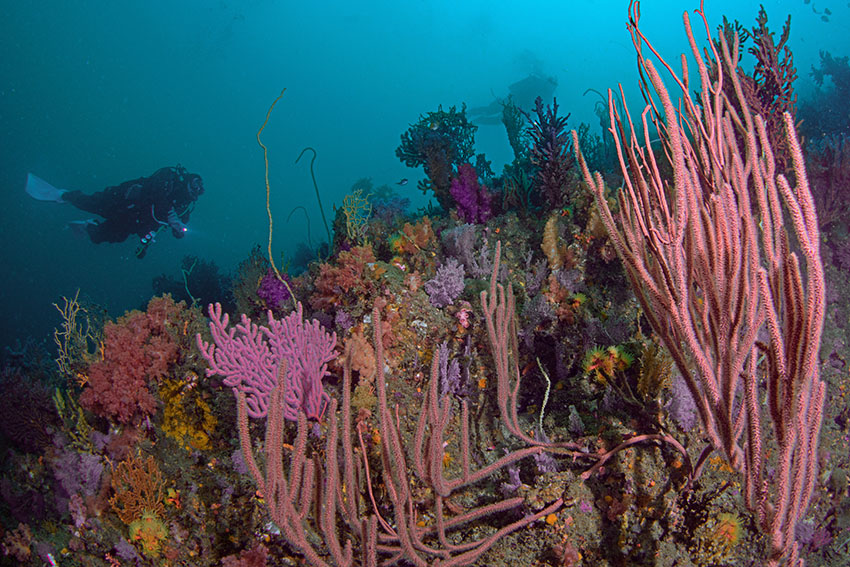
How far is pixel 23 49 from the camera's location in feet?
284

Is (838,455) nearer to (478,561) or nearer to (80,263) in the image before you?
(478,561)

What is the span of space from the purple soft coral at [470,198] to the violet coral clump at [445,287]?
9.05ft

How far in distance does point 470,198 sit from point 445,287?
10.3 ft

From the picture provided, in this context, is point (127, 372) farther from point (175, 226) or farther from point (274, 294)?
point (175, 226)

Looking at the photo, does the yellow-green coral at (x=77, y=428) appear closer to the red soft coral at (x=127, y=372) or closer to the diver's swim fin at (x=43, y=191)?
the red soft coral at (x=127, y=372)

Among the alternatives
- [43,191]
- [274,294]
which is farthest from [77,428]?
[43,191]

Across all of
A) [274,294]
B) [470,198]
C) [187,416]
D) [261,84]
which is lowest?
[187,416]

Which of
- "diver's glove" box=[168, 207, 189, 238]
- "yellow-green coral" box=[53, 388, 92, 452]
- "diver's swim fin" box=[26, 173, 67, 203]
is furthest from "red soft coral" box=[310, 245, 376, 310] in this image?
"diver's swim fin" box=[26, 173, 67, 203]

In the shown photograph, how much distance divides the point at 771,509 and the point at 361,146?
4872 inches

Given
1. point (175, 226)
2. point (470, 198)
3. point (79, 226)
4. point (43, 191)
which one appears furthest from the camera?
point (43, 191)

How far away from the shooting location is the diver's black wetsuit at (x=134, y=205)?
48.5 ft

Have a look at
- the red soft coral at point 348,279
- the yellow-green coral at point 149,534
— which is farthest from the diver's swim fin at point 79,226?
the yellow-green coral at point 149,534

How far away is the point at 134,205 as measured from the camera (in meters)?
14.9

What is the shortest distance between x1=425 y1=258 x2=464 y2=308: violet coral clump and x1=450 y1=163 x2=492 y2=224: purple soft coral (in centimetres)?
276
